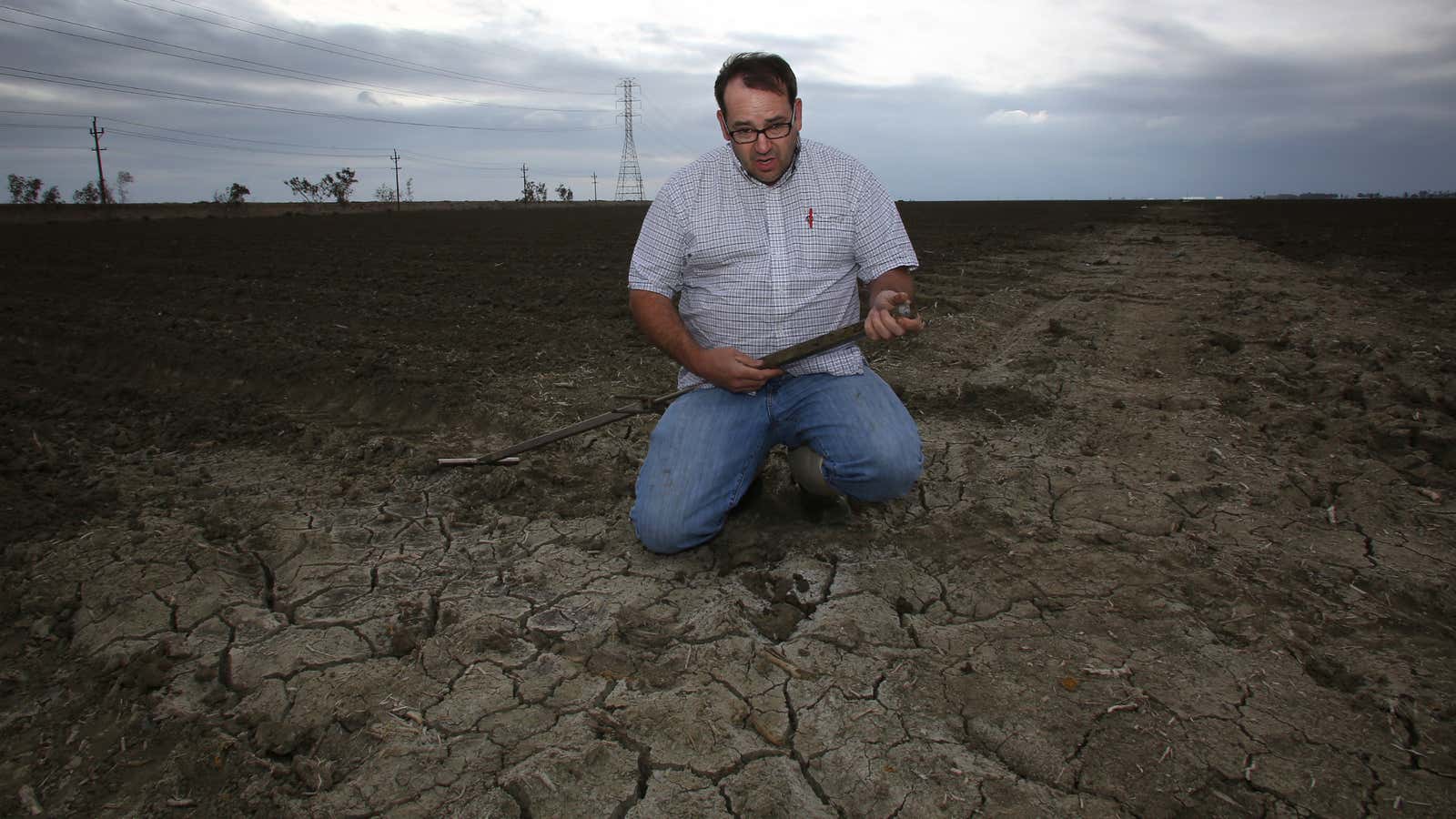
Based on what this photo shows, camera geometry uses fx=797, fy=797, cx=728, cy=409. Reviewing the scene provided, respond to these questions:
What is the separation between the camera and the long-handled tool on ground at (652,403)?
2584 mm

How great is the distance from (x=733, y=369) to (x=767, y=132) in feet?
2.55

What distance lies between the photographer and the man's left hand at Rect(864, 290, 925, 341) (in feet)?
8.09

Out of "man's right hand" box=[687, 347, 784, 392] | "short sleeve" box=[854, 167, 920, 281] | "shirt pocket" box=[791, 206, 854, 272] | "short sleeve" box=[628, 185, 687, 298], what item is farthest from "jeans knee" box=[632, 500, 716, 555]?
"short sleeve" box=[854, 167, 920, 281]

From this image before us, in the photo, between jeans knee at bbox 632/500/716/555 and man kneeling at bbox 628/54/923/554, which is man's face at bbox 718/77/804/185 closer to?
man kneeling at bbox 628/54/923/554

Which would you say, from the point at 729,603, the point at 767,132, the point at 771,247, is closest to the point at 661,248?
the point at 771,247

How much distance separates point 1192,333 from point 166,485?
640cm

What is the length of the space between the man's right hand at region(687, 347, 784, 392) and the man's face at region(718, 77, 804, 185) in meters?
0.63

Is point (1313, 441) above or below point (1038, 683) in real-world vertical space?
above

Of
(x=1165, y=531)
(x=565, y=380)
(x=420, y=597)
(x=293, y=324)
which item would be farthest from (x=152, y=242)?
(x=1165, y=531)

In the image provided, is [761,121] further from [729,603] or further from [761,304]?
[729,603]

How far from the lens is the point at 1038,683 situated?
1965 millimetres

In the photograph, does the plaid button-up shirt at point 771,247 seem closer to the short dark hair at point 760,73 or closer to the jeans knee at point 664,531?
A: the short dark hair at point 760,73

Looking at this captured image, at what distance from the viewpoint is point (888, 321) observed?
97.3 inches

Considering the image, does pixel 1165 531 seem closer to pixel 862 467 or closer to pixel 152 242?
pixel 862 467
